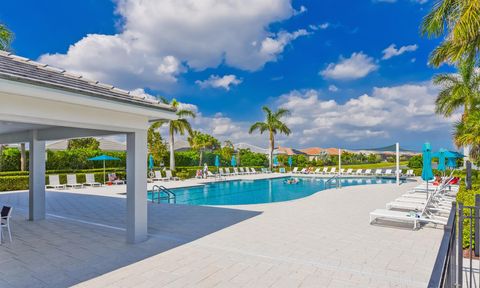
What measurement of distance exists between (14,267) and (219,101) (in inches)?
1431

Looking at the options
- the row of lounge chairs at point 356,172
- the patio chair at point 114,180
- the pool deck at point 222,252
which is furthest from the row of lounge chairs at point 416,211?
the patio chair at point 114,180

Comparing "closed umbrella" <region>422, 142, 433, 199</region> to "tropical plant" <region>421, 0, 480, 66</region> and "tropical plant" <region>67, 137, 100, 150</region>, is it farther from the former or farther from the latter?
"tropical plant" <region>67, 137, 100, 150</region>

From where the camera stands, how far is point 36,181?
10.2 m

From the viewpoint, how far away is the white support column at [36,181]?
10.0 metres

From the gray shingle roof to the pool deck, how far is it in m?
3.28

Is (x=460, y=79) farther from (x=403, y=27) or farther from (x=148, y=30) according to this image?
(x=148, y=30)

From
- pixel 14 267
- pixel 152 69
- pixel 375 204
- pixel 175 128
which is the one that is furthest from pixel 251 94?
pixel 14 267

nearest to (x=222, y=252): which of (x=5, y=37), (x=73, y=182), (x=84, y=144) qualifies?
(x=73, y=182)

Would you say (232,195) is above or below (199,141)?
below

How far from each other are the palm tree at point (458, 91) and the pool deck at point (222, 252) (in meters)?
18.5

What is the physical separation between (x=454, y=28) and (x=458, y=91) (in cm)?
1490

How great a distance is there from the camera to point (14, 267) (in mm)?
5691

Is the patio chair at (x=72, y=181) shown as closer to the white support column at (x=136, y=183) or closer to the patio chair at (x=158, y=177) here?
the patio chair at (x=158, y=177)

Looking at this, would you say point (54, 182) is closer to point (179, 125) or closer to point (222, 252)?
A: point (179, 125)
